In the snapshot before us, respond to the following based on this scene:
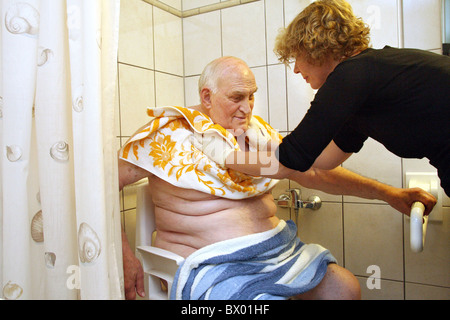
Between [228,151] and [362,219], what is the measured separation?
0.66 m

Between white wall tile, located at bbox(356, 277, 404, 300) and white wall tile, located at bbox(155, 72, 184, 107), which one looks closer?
white wall tile, located at bbox(356, 277, 404, 300)

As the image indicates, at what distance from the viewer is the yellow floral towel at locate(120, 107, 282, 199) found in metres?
1.04

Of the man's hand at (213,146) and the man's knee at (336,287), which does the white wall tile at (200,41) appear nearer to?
the man's hand at (213,146)

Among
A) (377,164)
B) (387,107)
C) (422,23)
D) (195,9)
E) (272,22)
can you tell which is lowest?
(377,164)

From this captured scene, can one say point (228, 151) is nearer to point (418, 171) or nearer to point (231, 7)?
point (418, 171)

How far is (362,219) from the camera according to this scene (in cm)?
139

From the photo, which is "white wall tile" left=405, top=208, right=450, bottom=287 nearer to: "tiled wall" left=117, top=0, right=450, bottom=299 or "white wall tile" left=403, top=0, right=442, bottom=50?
"tiled wall" left=117, top=0, right=450, bottom=299

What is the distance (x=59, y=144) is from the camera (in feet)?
2.52

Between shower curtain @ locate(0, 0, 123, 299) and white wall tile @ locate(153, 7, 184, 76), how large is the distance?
0.81 metres

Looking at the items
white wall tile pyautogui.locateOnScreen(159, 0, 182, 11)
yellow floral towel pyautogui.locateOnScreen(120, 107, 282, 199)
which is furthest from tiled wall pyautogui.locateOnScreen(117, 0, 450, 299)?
yellow floral towel pyautogui.locateOnScreen(120, 107, 282, 199)

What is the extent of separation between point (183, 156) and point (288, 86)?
24.9 inches

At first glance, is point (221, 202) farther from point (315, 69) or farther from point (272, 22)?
point (272, 22)

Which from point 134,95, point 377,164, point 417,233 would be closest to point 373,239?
point 377,164
